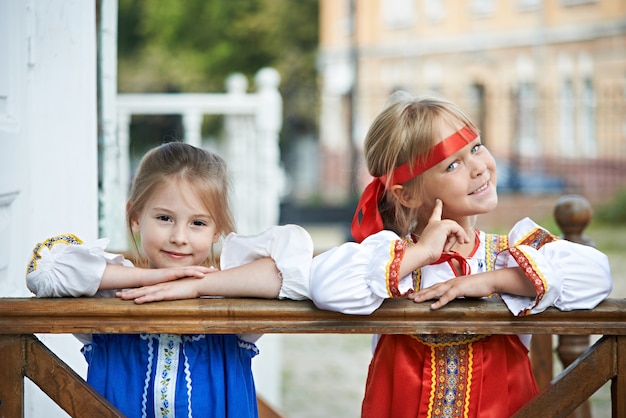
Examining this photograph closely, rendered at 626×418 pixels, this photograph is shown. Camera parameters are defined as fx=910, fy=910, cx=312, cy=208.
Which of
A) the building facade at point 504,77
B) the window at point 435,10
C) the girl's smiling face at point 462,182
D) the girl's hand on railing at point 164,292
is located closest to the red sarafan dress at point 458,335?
the girl's smiling face at point 462,182

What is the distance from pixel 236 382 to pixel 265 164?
4013 mm

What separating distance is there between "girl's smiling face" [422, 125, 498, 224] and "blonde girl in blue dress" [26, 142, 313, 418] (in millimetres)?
430

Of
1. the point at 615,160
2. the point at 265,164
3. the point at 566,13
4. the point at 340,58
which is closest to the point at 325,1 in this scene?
the point at 340,58

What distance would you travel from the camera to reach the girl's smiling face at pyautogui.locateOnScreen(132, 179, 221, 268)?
7.04 ft

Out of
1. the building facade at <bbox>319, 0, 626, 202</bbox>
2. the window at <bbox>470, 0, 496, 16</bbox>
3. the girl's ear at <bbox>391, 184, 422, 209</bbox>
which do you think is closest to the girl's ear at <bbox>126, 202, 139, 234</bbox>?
the girl's ear at <bbox>391, 184, 422, 209</bbox>

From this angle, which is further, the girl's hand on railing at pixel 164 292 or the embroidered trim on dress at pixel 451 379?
the embroidered trim on dress at pixel 451 379

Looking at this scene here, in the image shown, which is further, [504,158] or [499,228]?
[504,158]

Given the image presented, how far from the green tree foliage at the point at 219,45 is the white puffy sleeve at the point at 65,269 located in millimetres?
25756

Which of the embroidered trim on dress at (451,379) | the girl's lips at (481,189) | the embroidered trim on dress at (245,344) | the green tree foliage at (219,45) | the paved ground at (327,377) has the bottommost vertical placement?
the paved ground at (327,377)

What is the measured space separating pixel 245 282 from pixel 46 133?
1032mm

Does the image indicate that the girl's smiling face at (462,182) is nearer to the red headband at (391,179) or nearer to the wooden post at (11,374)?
the red headband at (391,179)

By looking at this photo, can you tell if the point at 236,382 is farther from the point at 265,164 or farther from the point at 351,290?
the point at 265,164

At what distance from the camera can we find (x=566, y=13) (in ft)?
70.5

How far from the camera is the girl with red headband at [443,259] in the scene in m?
1.88
